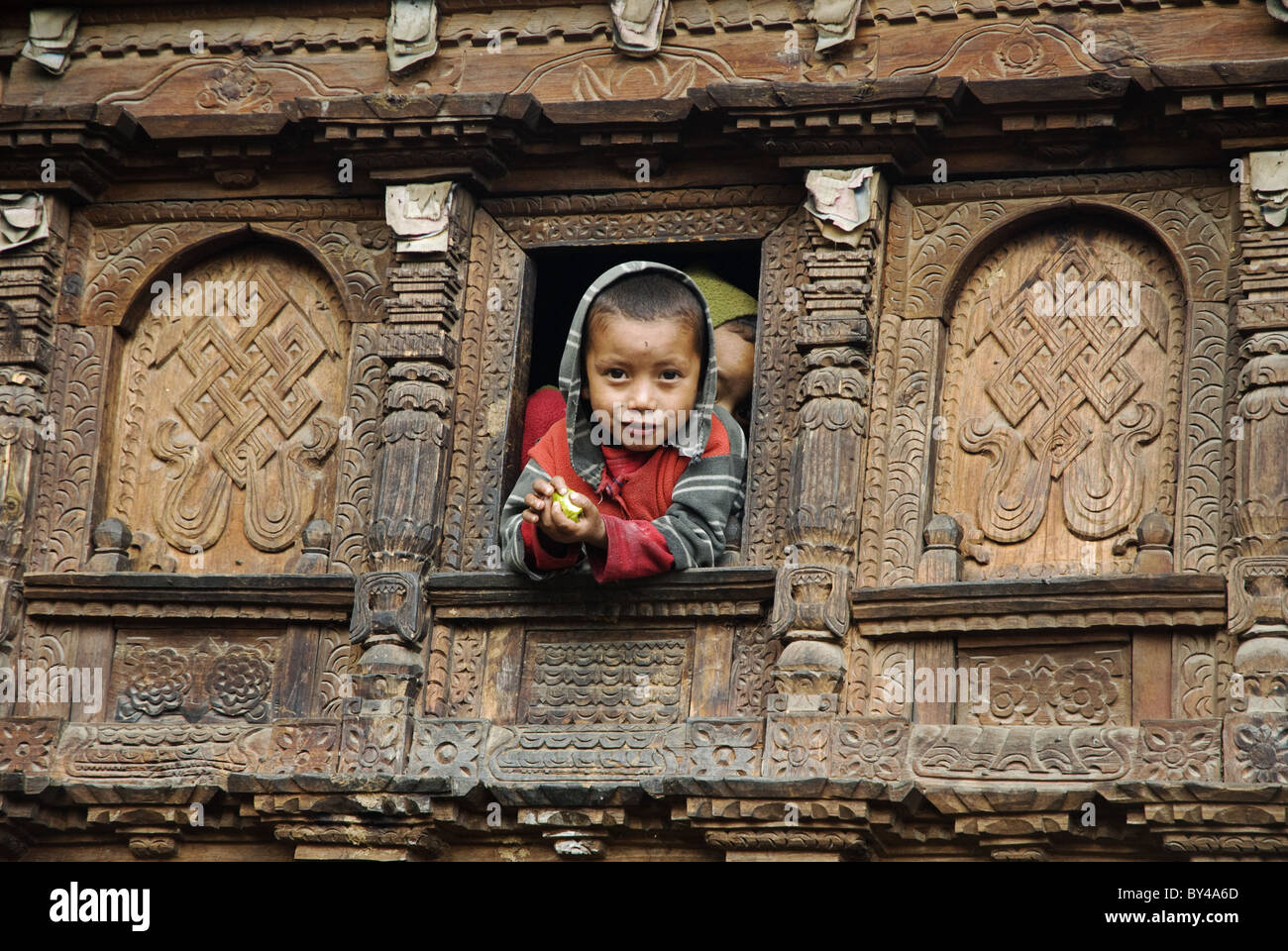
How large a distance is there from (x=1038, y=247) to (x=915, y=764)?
8.61 ft

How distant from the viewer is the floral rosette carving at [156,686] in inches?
462

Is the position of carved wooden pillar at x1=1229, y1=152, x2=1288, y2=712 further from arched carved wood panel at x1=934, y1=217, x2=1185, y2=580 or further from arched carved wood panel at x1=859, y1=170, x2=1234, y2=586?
arched carved wood panel at x1=934, y1=217, x2=1185, y2=580

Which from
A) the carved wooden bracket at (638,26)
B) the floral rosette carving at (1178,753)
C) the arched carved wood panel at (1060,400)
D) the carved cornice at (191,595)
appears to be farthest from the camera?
the carved wooden bracket at (638,26)

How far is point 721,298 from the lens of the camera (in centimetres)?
1217

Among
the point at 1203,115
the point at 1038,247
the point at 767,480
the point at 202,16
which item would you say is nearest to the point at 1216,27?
the point at 1203,115

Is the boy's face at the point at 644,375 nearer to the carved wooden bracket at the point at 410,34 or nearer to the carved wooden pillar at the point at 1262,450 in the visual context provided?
the carved wooden bracket at the point at 410,34

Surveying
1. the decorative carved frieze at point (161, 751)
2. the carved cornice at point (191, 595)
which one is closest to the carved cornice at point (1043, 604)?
the carved cornice at point (191, 595)

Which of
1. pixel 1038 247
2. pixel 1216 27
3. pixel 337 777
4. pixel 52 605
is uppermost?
pixel 1216 27

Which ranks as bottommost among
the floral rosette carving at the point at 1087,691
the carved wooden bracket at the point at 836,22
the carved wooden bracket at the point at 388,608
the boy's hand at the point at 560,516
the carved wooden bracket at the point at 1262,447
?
the floral rosette carving at the point at 1087,691

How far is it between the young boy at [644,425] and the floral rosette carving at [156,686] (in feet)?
5.65

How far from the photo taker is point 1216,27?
1138 cm

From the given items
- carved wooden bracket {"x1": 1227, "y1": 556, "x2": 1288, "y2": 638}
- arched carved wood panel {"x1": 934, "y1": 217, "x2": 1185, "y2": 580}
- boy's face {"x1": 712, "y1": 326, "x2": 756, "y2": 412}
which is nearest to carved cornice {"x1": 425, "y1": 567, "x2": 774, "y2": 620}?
arched carved wood panel {"x1": 934, "y1": 217, "x2": 1185, "y2": 580}

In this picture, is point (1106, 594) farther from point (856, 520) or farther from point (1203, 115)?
point (1203, 115)

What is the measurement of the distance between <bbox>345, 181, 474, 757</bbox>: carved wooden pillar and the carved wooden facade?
2 cm
